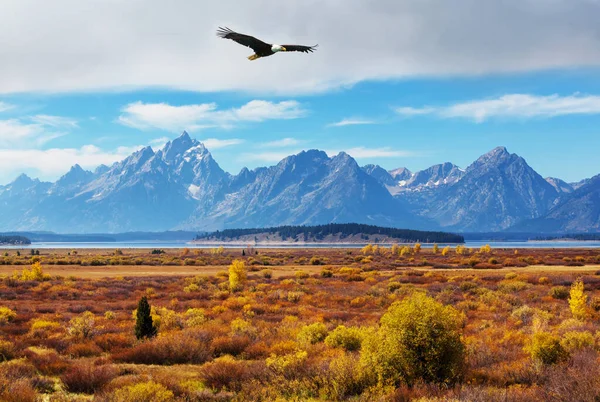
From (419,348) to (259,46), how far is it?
7138 mm

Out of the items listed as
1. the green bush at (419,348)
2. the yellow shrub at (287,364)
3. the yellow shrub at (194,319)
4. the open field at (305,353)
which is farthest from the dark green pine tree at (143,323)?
the green bush at (419,348)

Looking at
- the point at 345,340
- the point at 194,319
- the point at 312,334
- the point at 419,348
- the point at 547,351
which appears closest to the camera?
the point at 419,348

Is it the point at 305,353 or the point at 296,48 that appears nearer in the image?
the point at 296,48

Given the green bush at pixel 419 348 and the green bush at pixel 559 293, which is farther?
the green bush at pixel 559 293

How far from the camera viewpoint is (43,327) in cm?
2031

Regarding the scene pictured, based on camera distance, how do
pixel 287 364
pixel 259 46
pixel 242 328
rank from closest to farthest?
pixel 259 46 < pixel 287 364 < pixel 242 328

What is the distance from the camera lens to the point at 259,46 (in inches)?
320

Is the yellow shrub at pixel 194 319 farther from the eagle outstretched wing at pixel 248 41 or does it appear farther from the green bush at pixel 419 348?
the eagle outstretched wing at pixel 248 41

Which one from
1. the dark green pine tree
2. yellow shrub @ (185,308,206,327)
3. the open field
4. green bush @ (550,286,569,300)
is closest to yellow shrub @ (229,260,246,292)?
the open field

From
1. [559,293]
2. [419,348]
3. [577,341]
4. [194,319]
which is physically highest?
[419,348]

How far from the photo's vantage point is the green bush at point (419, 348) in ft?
34.9

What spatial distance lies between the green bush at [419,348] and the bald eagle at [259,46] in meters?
6.06

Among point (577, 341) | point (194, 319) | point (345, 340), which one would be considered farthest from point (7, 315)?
point (577, 341)

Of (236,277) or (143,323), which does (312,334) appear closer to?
(143,323)
